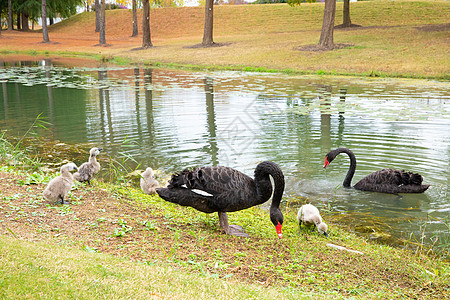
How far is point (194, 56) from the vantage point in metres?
32.1

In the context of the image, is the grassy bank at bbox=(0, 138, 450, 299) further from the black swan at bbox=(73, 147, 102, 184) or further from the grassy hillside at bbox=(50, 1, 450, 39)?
the grassy hillside at bbox=(50, 1, 450, 39)

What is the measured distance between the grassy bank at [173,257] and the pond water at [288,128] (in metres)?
0.96

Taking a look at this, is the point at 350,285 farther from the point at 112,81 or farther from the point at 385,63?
the point at 385,63

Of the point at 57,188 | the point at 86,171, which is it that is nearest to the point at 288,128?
the point at 86,171

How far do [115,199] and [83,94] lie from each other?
Result: 1184cm

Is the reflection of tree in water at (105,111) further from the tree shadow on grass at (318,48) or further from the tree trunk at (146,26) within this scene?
the tree trunk at (146,26)

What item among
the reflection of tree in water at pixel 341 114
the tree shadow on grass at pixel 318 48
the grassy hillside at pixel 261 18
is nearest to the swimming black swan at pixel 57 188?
the reflection of tree in water at pixel 341 114

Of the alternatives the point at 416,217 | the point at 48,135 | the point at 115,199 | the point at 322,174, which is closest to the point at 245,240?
the point at 115,199

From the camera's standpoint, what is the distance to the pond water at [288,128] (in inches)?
282

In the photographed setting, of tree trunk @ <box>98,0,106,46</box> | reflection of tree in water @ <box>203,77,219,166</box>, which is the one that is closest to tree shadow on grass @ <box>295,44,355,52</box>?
reflection of tree in water @ <box>203,77,219,166</box>

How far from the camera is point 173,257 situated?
4367mm

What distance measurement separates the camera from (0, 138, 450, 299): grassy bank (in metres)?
3.39

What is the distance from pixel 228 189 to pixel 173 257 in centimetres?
108

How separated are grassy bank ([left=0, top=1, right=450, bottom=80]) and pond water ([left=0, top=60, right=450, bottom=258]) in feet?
17.5
